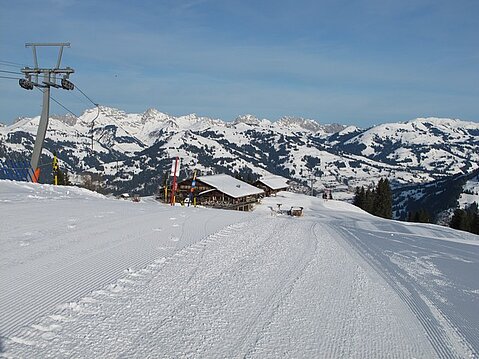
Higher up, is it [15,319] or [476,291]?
[476,291]

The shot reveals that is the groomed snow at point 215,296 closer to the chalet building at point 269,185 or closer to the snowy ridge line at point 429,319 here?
the snowy ridge line at point 429,319

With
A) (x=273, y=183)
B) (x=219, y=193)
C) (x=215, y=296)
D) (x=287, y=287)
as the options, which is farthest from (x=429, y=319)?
(x=273, y=183)

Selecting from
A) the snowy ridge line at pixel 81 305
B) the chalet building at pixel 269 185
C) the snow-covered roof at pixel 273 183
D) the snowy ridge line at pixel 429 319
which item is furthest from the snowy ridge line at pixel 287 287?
the snow-covered roof at pixel 273 183

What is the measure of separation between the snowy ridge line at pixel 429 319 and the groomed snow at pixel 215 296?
27mm

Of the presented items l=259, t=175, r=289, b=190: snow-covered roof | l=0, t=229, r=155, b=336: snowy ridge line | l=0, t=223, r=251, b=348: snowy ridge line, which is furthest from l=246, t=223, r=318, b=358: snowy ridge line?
l=259, t=175, r=289, b=190: snow-covered roof

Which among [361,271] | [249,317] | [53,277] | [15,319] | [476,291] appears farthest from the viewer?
[361,271]

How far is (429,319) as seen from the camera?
602 centimetres

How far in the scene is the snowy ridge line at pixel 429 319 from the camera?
5.00 m

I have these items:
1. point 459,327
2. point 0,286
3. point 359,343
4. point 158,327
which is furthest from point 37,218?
point 459,327

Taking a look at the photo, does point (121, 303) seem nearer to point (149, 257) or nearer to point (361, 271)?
point (149, 257)

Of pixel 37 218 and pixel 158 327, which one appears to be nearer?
pixel 158 327

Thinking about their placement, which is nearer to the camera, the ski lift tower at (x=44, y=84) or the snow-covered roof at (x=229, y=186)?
the ski lift tower at (x=44, y=84)

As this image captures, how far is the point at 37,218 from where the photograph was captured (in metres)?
10.7

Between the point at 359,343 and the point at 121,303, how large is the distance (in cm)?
303
